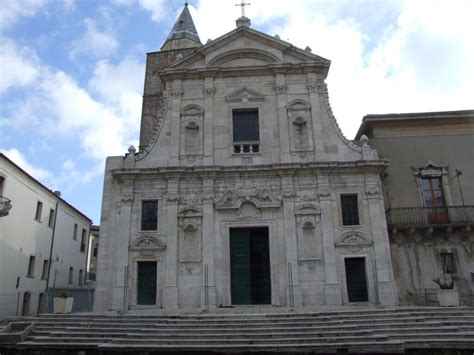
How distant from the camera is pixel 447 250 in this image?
61.7ft

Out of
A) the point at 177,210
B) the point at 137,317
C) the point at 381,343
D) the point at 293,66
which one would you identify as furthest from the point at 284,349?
the point at 293,66

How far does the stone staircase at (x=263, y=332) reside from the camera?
10602mm

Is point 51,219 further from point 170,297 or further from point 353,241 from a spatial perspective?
point 353,241

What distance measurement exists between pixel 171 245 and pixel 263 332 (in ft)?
21.7

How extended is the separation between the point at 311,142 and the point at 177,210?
683cm

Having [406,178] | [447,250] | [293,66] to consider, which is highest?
[293,66]

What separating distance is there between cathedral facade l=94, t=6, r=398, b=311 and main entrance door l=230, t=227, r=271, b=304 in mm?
43

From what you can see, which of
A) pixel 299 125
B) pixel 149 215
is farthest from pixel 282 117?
pixel 149 215

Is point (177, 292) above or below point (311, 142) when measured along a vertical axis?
below

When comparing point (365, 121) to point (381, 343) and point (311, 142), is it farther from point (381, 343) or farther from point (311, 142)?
point (381, 343)

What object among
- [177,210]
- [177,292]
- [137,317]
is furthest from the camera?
[177,210]

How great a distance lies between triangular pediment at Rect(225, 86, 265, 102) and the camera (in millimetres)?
19625

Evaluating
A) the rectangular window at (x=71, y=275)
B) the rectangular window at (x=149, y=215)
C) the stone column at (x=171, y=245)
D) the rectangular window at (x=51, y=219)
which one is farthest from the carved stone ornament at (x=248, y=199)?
the rectangular window at (x=71, y=275)

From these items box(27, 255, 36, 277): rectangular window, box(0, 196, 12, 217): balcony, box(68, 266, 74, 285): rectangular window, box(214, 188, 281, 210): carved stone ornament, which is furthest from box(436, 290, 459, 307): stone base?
box(68, 266, 74, 285): rectangular window
